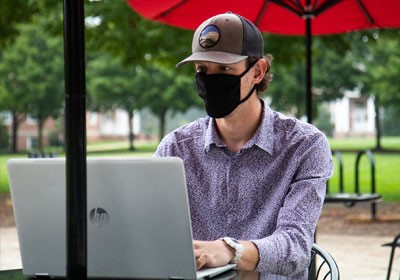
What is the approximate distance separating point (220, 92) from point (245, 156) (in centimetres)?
25

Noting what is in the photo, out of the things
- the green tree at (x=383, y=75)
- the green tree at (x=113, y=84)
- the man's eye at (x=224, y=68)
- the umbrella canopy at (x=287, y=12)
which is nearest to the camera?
the man's eye at (x=224, y=68)

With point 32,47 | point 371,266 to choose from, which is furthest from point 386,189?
point 32,47

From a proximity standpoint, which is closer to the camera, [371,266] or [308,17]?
[308,17]

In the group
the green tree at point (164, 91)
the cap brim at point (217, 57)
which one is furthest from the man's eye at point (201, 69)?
the green tree at point (164, 91)

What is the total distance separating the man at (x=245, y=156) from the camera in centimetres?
255

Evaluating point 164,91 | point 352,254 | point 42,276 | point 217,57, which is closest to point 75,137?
point 42,276

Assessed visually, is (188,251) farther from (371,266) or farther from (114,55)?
(114,55)

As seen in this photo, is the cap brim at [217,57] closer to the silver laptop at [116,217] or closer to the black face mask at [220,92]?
the black face mask at [220,92]

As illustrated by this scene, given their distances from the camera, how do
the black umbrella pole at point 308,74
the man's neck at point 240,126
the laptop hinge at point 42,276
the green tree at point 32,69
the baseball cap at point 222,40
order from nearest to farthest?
1. the laptop hinge at point 42,276
2. the baseball cap at point 222,40
3. the man's neck at point 240,126
4. the black umbrella pole at point 308,74
5. the green tree at point 32,69

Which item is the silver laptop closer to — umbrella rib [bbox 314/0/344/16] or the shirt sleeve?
the shirt sleeve

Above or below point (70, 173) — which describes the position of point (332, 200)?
below

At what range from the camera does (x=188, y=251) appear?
2.02m

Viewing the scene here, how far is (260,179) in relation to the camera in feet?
8.86

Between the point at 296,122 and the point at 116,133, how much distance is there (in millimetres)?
76864
